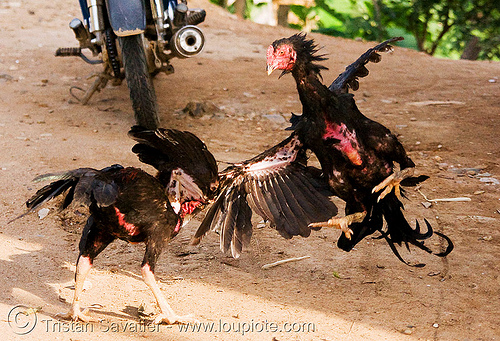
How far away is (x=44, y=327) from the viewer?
2994 millimetres

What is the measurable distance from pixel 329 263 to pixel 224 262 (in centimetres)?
71

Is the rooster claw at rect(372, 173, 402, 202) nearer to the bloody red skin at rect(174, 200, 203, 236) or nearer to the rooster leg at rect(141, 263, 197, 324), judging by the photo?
the bloody red skin at rect(174, 200, 203, 236)

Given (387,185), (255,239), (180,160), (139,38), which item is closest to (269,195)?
(180,160)

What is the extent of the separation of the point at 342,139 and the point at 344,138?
13mm

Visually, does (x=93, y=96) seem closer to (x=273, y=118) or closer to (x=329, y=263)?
(x=273, y=118)

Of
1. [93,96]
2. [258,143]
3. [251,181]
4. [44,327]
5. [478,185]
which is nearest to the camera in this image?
[44,327]

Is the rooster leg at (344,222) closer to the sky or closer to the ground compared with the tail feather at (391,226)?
closer to the sky

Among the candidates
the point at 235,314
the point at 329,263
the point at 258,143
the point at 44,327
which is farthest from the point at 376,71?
the point at 44,327

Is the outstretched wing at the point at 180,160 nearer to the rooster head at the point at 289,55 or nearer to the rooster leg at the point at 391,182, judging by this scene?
the rooster head at the point at 289,55

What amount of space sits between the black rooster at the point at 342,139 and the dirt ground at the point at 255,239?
490 millimetres

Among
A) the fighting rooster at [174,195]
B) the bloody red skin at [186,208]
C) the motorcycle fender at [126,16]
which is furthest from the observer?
the motorcycle fender at [126,16]

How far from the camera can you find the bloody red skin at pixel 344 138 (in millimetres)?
3318

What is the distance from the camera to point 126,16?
5246 millimetres

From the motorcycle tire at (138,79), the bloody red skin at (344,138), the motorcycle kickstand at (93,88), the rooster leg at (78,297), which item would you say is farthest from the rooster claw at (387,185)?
the motorcycle kickstand at (93,88)
